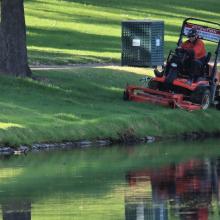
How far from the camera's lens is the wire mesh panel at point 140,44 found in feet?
119

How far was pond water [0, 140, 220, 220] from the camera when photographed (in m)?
17.3

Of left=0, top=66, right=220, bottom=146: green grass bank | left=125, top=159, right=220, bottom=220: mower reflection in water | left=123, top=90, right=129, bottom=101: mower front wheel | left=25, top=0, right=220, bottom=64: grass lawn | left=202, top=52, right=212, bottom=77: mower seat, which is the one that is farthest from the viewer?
left=25, top=0, right=220, bottom=64: grass lawn

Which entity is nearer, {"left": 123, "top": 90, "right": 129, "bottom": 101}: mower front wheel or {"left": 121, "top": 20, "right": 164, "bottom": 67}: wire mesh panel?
{"left": 123, "top": 90, "right": 129, "bottom": 101}: mower front wheel

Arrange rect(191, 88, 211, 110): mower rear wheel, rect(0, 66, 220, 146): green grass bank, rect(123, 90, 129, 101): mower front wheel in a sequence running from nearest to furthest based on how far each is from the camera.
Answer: rect(0, 66, 220, 146): green grass bank, rect(191, 88, 211, 110): mower rear wheel, rect(123, 90, 129, 101): mower front wheel

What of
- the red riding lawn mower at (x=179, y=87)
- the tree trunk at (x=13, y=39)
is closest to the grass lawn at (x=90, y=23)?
the tree trunk at (x=13, y=39)

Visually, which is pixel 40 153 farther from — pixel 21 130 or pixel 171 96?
pixel 171 96

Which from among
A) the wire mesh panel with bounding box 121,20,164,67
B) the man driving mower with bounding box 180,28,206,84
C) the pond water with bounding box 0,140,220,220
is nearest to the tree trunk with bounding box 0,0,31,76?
the man driving mower with bounding box 180,28,206,84

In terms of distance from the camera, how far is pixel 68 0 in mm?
60594

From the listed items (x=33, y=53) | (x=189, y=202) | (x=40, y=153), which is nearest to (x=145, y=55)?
(x=33, y=53)

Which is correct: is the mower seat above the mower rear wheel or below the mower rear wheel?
above

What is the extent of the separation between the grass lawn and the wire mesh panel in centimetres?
252

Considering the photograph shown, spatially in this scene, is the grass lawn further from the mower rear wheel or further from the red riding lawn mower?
the mower rear wheel

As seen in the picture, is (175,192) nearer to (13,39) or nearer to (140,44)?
(13,39)

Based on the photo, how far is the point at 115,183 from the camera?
20516mm
